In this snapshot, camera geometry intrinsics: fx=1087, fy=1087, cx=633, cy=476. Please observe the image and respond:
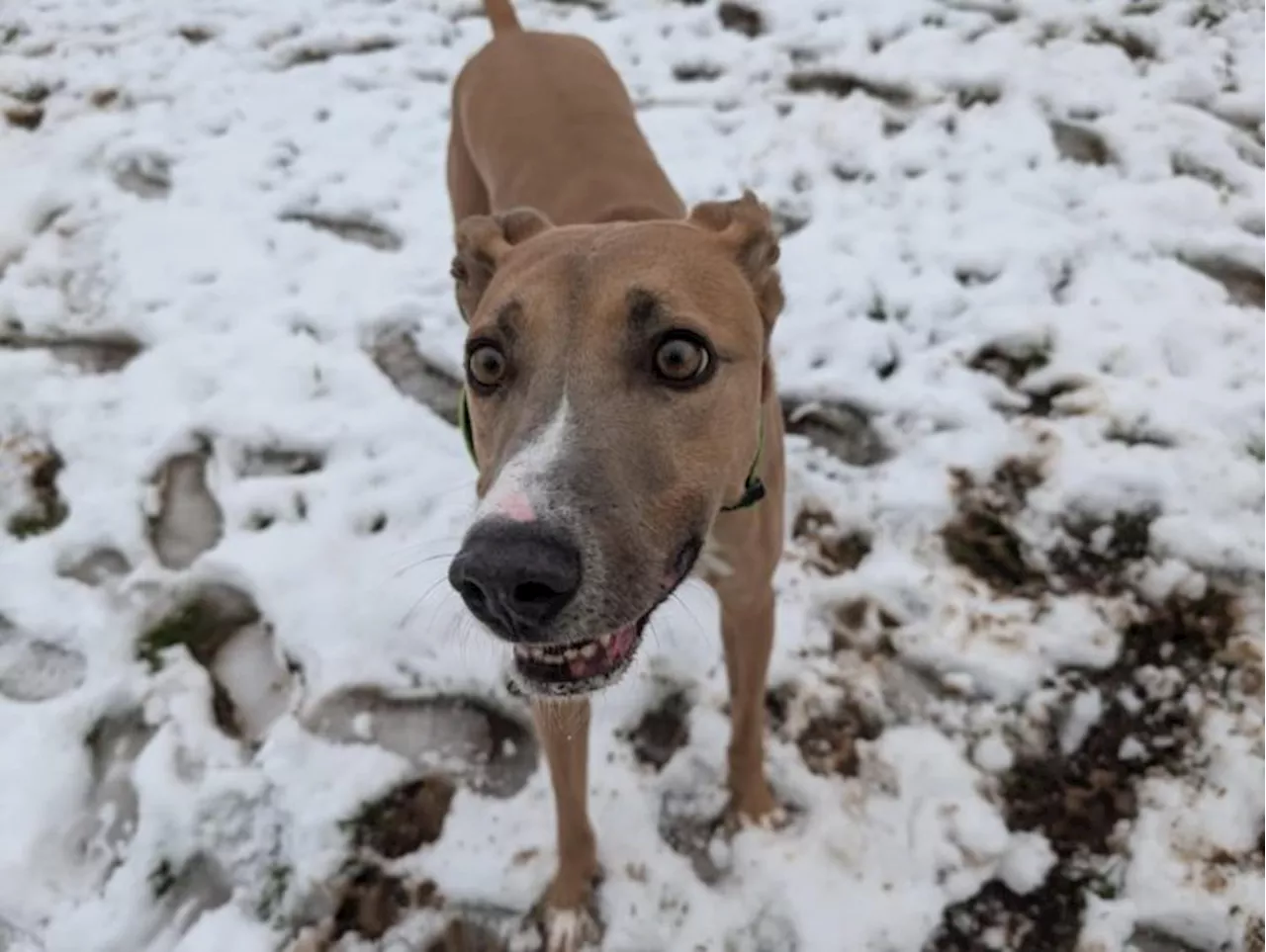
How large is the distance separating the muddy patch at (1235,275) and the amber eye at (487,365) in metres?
3.45

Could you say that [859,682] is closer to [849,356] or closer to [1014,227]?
[849,356]

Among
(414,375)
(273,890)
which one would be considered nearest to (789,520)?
(414,375)

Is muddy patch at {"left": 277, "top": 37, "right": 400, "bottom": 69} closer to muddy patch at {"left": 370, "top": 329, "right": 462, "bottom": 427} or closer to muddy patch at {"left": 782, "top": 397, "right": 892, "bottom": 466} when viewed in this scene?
muddy patch at {"left": 370, "top": 329, "right": 462, "bottom": 427}

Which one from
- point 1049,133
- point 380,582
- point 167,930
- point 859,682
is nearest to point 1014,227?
point 1049,133

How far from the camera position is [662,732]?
3293mm

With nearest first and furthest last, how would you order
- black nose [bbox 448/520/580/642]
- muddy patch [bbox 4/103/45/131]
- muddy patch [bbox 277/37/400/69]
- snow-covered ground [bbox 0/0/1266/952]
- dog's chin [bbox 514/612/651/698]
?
black nose [bbox 448/520/580/642], dog's chin [bbox 514/612/651/698], snow-covered ground [bbox 0/0/1266/952], muddy patch [bbox 4/103/45/131], muddy patch [bbox 277/37/400/69]

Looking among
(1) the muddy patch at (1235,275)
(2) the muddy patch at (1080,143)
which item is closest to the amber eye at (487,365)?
(1) the muddy patch at (1235,275)

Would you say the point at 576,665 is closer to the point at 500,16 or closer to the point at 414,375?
the point at 414,375

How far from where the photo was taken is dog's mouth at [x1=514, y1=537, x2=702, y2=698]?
6.49ft

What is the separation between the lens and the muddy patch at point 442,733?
3258 millimetres

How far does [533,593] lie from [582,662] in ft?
1.02

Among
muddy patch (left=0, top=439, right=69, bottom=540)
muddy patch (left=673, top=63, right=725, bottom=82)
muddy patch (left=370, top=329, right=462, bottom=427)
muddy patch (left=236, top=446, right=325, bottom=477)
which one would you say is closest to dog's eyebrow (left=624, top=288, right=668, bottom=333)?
muddy patch (left=370, top=329, right=462, bottom=427)

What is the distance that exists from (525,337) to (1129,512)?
8.09 ft

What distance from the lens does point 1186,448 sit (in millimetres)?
3783
